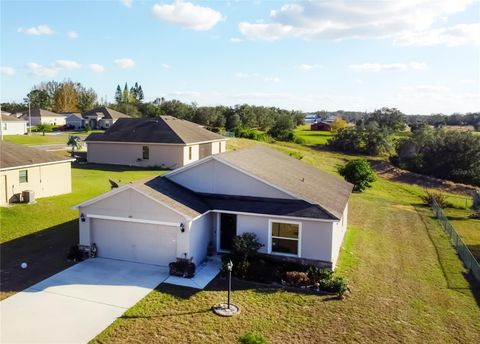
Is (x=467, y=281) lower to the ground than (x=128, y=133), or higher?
lower

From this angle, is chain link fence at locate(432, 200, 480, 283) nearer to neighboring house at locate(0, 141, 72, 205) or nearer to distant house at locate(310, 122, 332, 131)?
neighboring house at locate(0, 141, 72, 205)

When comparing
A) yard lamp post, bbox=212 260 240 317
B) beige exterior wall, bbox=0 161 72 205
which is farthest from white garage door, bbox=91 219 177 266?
beige exterior wall, bbox=0 161 72 205

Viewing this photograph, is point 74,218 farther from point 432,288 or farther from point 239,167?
point 432,288

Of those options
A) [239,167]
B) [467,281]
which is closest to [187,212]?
[239,167]

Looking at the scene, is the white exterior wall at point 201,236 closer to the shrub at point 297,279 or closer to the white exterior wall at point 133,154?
the shrub at point 297,279

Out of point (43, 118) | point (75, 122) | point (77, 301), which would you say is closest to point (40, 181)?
point (77, 301)

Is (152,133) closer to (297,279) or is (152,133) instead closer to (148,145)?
(148,145)
